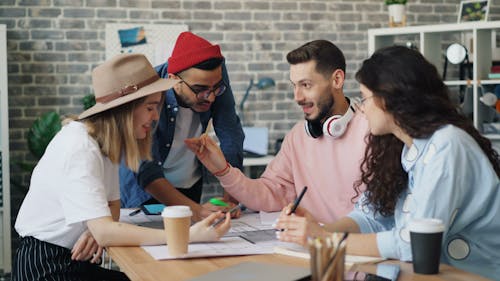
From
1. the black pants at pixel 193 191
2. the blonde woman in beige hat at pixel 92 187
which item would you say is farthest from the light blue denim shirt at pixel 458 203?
the black pants at pixel 193 191

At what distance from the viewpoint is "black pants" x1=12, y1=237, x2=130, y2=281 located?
7.25ft

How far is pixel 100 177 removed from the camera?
2172 millimetres

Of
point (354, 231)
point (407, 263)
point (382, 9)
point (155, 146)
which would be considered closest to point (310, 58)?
point (155, 146)

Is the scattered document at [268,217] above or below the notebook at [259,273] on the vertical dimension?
below

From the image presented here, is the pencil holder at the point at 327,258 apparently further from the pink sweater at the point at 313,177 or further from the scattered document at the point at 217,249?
the pink sweater at the point at 313,177

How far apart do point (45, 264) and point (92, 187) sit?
1.03 feet

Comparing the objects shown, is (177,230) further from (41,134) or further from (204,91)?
(41,134)

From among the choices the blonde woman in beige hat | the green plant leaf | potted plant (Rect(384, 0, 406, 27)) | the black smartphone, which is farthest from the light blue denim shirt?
potted plant (Rect(384, 0, 406, 27))

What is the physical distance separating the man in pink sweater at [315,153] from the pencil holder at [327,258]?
135 cm

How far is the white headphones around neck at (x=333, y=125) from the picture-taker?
272cm

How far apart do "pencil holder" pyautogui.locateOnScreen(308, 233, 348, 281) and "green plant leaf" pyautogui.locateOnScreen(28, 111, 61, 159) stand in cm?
409

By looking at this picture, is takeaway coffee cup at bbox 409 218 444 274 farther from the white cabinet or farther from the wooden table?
the white cabinet

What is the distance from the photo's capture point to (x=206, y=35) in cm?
580

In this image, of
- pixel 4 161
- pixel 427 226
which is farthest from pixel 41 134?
pixel 427 226
